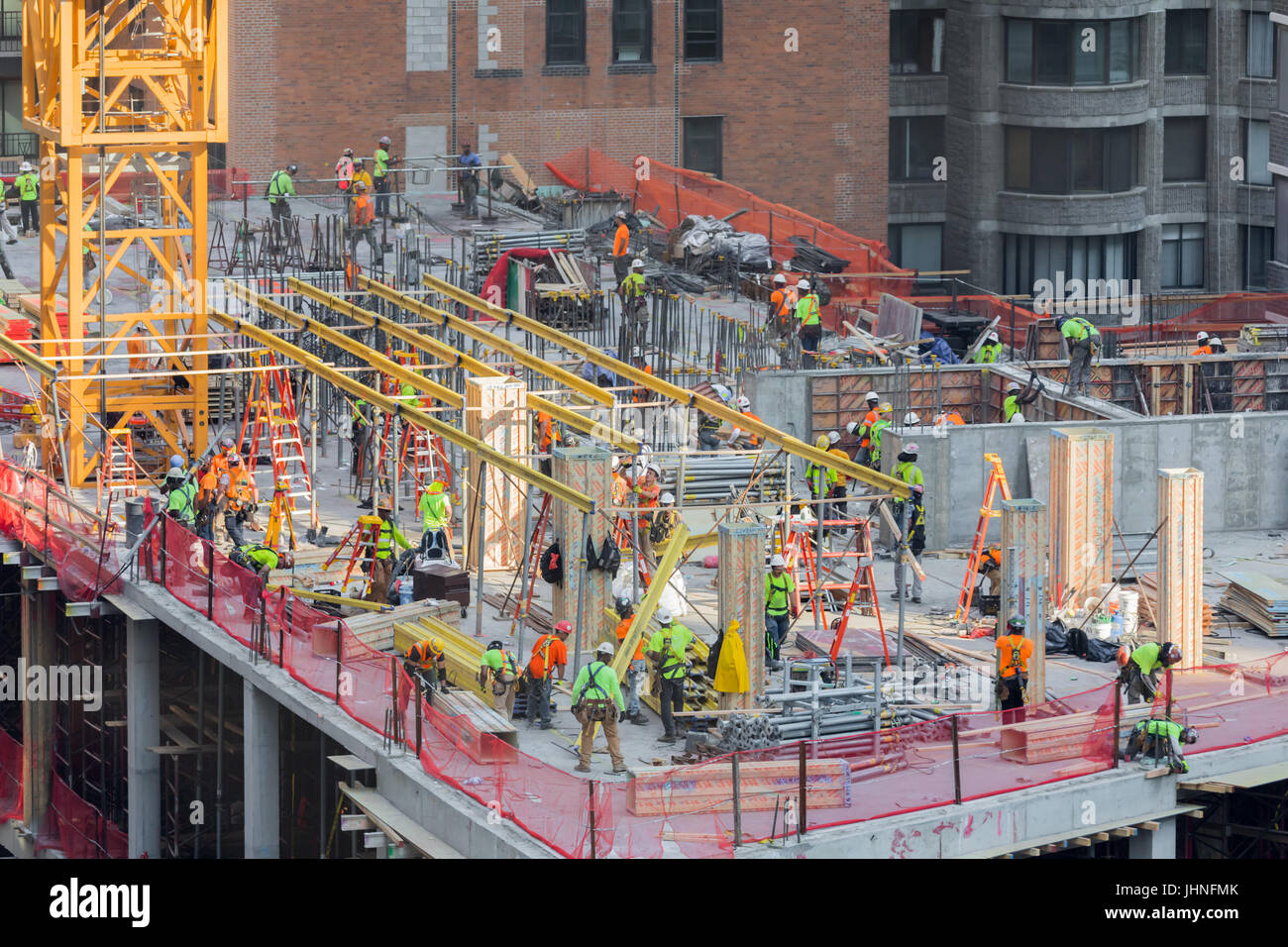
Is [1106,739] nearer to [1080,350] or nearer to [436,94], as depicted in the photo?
[1080,350]

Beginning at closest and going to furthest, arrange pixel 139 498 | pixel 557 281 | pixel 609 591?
pixel 609 591 < pixel 139 498 < pixel 557 281

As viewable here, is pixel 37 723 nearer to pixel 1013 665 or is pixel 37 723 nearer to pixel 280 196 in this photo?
pixel 1013 665

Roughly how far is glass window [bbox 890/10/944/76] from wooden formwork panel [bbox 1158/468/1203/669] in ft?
157

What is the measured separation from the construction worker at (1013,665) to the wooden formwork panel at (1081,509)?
7476mm

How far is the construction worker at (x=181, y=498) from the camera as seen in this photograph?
42344 millimetres

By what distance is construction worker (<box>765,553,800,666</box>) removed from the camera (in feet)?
126

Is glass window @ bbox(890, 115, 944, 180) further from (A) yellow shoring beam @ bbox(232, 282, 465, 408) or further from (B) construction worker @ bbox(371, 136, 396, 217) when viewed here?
(A) yellow shoring beam @ bbox(232, 282, 465, 408)

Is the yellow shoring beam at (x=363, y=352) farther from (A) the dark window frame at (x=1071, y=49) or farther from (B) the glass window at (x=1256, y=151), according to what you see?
(B) the glass window at (x=1256, y=151)

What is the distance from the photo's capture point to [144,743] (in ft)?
141

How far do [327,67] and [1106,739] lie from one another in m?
47.2

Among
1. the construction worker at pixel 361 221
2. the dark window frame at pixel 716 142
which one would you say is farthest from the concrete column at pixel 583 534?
the dark window frame at pixel 716 142

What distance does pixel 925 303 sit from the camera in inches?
2972
